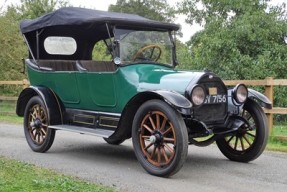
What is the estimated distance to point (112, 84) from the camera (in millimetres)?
6750

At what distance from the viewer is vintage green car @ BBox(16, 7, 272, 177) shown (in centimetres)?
593

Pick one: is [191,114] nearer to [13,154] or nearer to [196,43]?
[13,154]

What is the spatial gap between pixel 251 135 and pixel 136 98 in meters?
1.91

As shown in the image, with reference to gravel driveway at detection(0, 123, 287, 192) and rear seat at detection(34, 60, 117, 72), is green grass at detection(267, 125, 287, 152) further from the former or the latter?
rear seat at detection(34, 60, 117, 72)

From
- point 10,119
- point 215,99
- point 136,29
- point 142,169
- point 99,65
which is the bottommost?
point 10,119

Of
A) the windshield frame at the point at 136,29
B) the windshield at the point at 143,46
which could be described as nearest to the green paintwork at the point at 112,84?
the windshield frame at the point at 136,29

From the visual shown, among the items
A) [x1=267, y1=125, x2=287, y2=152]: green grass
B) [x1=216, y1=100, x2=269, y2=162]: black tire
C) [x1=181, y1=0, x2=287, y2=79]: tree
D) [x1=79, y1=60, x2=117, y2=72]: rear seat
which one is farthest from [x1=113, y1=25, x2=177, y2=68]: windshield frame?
[x1=181, y1=0, x2=287, y2=79]: tree

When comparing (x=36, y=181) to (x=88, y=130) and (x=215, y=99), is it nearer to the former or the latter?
(x=88, y=130)

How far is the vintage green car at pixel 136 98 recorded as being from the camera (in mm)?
5930

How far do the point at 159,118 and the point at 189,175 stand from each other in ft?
2.78

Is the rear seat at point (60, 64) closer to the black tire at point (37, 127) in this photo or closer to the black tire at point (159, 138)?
the black tire at point (37, 127)

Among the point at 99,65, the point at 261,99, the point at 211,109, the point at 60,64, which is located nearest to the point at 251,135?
the point at 261,99

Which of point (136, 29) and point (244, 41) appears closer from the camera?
point (136, 29)

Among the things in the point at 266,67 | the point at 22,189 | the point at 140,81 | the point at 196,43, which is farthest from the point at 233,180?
the point at 196,43
